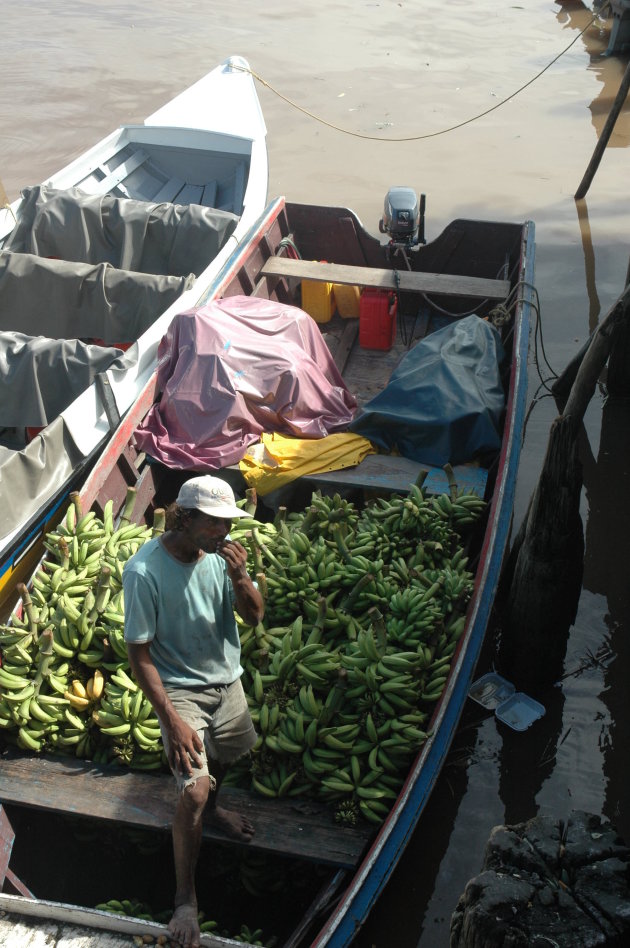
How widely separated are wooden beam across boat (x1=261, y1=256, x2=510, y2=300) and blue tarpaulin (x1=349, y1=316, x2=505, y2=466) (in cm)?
89

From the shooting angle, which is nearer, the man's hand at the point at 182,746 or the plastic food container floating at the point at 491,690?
the man's hand at the point at 182,746

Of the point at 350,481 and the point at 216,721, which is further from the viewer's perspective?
the point at 350,481

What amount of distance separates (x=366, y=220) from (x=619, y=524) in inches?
274

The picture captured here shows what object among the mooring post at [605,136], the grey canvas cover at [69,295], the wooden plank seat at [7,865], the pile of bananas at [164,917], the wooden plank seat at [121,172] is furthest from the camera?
the mooring post at [605,136]

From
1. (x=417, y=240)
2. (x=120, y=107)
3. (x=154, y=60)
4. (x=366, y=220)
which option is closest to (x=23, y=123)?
(x=120, y=107)

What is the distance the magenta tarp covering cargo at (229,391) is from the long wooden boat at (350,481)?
0.20m

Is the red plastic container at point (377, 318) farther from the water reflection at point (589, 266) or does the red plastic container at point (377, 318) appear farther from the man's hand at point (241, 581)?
the man's hand at point (241, 581)

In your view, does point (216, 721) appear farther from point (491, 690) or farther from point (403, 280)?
point (403, 280)

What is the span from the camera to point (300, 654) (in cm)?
427

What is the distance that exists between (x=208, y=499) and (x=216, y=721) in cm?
113

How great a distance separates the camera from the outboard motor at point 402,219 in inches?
327

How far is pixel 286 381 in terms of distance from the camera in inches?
244

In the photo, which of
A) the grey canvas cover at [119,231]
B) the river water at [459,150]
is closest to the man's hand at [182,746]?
Result: the river water at [459,150]

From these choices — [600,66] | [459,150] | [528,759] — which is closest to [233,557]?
[528,759]
